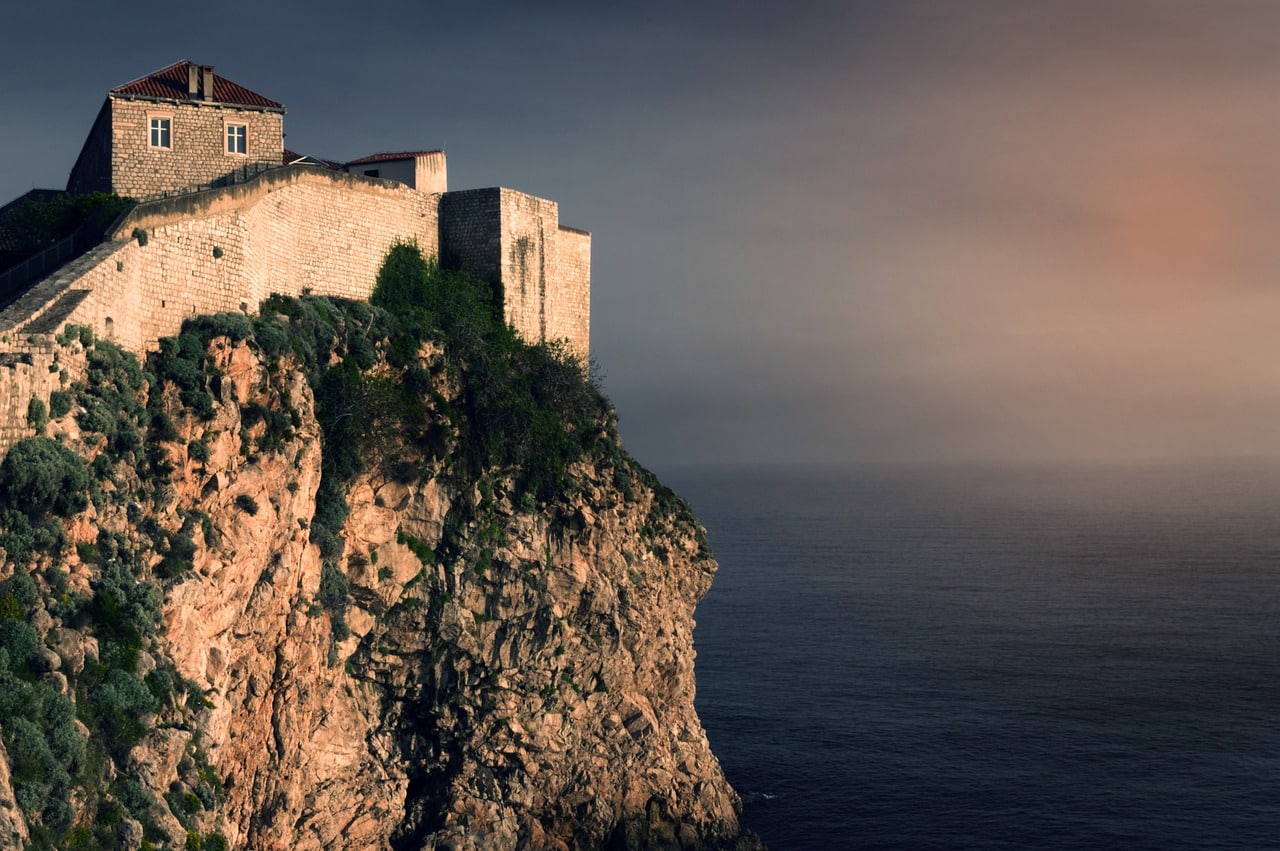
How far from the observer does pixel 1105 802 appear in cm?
5853

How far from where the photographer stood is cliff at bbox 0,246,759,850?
28.6 meters

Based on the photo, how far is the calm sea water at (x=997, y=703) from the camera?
57.0 m

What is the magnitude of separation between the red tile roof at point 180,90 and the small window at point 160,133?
2.89 feet

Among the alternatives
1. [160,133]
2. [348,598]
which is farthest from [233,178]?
[348,598]

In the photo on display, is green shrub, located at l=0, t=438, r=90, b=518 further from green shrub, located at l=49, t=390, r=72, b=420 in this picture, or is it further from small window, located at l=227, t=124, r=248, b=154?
small window, located at l=227, t=124, r=248, b=154

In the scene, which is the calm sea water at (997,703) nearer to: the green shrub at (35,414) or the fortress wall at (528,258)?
the fortress wall at (528,258)

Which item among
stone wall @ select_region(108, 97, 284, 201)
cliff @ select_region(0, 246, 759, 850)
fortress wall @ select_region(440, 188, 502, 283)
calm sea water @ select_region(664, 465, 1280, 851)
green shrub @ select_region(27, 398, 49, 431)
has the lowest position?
calm sea water @ select_region(664, 465, 1280, 851)

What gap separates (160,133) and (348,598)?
60.7 ft

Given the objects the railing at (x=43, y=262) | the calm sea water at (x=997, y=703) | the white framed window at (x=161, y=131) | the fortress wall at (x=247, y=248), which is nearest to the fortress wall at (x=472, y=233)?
the fortress wall at (x=247, y=248)

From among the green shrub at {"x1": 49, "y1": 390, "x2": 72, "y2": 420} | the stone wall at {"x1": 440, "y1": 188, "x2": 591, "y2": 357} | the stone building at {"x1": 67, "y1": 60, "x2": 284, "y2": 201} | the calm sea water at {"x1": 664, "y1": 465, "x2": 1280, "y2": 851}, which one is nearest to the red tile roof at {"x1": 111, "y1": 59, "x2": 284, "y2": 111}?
the stone building at {"x1": 67, "y1": 60, "x2": 284, "y2": 201}

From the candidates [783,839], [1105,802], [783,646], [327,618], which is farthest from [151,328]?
[783,646]

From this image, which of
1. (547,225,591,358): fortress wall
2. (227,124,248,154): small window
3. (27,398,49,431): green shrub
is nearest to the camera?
(27,398,49,431): green shrub

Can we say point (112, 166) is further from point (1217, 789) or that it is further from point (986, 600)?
point (986, 600)

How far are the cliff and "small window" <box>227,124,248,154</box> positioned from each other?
710cm
